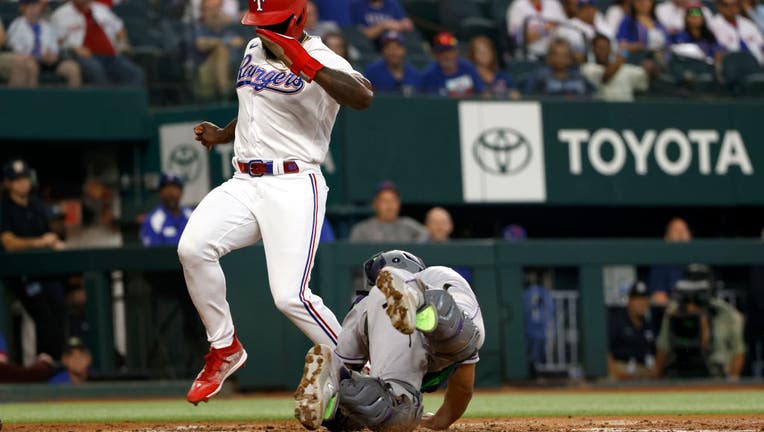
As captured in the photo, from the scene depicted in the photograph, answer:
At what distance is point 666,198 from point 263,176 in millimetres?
7591

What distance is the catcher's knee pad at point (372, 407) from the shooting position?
194 inches

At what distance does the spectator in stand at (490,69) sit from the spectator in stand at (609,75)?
28.6 inches

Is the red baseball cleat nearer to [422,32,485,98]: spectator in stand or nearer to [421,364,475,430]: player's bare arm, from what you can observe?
[421,364,475,430]: player's bare arm

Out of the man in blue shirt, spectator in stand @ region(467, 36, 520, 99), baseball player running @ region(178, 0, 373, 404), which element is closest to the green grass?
the man in blue shirt

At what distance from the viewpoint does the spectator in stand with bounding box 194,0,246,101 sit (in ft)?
37.0

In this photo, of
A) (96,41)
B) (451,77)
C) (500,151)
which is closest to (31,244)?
(96,41)

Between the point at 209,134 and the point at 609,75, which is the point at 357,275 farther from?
the point at 209,134

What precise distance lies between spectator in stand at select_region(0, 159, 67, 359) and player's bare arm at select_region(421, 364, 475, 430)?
212 inches

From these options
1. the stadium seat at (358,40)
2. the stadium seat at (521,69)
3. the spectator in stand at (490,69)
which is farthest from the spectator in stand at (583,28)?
the stadium seat at (358,40)

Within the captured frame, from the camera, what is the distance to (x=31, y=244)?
10555 mm

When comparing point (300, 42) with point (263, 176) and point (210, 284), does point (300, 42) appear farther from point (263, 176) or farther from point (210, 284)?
point (210, 284)

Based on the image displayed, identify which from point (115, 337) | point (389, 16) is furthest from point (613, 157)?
point (115, 337)

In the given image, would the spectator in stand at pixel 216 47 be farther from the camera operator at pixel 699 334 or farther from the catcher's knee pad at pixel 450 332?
the catcher's knee pad at pixel 450 332

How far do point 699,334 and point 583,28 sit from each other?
3.14 m
